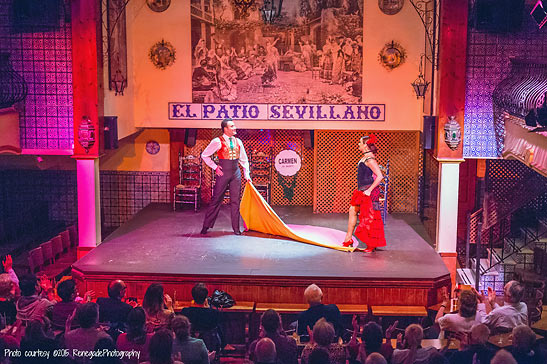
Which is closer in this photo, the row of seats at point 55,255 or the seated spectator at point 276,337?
the seated spectator at point 276,337

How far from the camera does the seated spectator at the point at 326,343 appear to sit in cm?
643

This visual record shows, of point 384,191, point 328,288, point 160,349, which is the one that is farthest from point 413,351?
point 384,191

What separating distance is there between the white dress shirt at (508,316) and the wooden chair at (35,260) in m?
7.03

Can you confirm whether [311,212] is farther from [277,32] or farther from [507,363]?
[507,363]

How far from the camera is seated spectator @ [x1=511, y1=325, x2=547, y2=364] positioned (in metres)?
6.26

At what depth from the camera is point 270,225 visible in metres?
12.4

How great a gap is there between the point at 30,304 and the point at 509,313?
4559 millimetres

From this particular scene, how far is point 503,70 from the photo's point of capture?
1211cm

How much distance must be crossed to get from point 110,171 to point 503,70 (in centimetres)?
753

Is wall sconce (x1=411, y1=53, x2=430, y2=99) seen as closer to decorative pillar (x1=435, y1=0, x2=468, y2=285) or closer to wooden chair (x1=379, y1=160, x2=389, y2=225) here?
decorative pillar (x1=435, y1=0, x2=468, y2=285)

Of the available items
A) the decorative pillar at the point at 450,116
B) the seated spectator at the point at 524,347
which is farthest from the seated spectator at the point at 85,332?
the decorative pillar at the point at 450,116

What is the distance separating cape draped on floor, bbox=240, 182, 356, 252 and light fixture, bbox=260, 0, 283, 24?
10.4ft

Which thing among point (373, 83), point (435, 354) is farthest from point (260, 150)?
point (435, 354)

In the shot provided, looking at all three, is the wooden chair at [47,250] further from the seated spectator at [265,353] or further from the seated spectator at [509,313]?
the seated spectator at [509,313]
